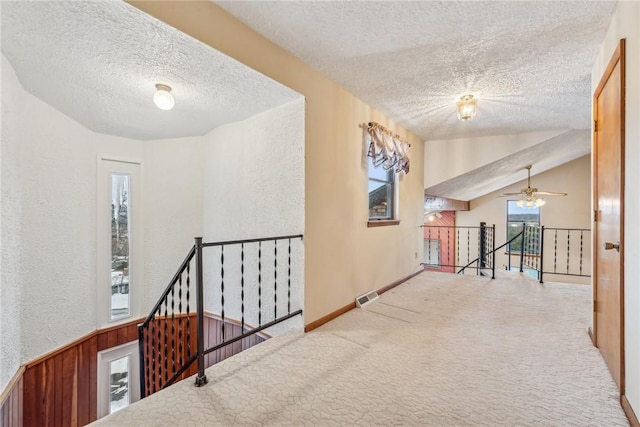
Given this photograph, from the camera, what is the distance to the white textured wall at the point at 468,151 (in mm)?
4438

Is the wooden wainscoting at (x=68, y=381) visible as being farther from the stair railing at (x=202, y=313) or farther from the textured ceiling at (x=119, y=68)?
the textured ceiling at (x=119, y=68)

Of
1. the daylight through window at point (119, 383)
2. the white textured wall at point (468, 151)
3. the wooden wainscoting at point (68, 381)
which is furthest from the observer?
the white textured wall at point (468, 151)

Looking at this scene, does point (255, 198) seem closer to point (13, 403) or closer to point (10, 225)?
point (10, 225)

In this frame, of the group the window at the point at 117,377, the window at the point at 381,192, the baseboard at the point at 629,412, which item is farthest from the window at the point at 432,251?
the window at the point at 117,377

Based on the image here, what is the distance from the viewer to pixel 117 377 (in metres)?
3.46

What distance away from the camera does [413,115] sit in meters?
3.70

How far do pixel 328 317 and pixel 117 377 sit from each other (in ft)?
9.07

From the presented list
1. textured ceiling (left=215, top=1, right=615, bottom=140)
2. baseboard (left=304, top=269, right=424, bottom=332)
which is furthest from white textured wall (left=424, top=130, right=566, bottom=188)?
baseboard (left=304, top=269, right=424, bottom=332)

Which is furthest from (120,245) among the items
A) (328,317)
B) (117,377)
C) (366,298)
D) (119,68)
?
(366,298)

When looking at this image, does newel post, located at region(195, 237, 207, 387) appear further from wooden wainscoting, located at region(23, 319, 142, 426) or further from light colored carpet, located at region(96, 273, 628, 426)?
wooden wainscoting, located at region(23, 319, 142, 426)

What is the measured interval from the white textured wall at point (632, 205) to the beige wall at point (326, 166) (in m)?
1.98

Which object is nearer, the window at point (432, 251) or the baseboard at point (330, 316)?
the baseboard at point (330, 316)

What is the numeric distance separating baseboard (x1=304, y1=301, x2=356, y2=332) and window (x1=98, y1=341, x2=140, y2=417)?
245 cm

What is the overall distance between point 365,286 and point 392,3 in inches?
105
